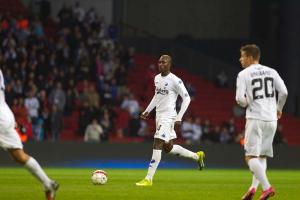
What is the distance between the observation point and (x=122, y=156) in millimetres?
26703

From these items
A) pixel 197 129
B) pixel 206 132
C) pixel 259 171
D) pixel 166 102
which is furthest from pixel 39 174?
pixel 197 129

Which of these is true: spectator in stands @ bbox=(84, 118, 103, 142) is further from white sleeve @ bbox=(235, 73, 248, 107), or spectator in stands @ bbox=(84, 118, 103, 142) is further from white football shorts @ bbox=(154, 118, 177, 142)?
white sleeve @ bbox=(235, 73, 248, 107)

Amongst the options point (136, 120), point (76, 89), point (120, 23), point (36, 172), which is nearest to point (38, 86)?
point (76, 89)

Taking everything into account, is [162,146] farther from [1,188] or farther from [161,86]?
[1,188]

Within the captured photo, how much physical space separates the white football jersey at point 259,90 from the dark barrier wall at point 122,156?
13.7 metres

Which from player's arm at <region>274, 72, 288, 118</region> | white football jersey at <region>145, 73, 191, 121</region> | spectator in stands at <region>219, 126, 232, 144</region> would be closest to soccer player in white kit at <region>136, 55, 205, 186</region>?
white football jersey at <region>145, 73, 191, 121</region>

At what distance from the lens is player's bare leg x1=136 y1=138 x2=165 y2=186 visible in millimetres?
16531

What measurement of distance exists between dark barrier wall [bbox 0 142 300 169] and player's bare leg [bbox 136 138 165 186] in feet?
30.3

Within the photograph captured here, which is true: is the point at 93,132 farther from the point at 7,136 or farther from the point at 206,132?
the point at 7,136

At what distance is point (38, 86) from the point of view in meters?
29.4

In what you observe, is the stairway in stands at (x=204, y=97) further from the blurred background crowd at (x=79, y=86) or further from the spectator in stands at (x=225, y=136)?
the spectator in stands at (x=225, y=136)

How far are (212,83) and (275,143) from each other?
8664 millimetres

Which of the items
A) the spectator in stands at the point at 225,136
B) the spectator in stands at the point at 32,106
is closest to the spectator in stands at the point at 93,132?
the spectator in stands at the point at 32,106

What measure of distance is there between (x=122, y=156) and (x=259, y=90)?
14.2 metres
